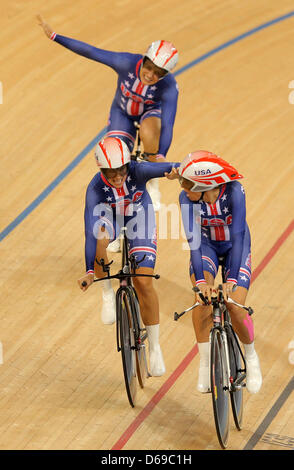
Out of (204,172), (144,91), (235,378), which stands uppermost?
(144,91)

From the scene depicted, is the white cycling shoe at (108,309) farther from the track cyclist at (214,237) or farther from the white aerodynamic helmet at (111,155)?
the white aerodynamic helmet at (111,155)

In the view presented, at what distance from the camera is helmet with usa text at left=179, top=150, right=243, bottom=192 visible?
16.8 ft

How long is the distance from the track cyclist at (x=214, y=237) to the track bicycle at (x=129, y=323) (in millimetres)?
352

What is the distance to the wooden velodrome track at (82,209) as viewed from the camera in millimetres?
5672

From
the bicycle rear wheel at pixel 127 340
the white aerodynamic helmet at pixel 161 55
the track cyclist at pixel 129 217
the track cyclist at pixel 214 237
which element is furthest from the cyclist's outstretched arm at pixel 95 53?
the bicycle rear wheel at pixel 127 340

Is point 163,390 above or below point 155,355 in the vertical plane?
below

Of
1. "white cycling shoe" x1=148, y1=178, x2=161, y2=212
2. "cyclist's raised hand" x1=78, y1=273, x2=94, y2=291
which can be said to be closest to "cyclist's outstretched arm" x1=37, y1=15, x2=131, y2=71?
"white cycling shoe" x1=148, y1=178, x2=161, y2=212

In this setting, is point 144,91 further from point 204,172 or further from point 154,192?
point 204,172

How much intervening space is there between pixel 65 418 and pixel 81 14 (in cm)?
574

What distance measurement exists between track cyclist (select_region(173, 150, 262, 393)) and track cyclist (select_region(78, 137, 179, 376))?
26cm

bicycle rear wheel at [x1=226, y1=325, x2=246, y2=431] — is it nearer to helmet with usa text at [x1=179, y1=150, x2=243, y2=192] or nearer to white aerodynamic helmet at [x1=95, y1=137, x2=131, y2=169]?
helmet with usa text at [x1=179, y1=150, x2=243, y2=192]

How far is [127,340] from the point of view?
5.58 meters

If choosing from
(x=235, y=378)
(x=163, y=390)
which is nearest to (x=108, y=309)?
(x=163, y=390)

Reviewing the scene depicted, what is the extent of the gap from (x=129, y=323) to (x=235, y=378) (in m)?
0.68
